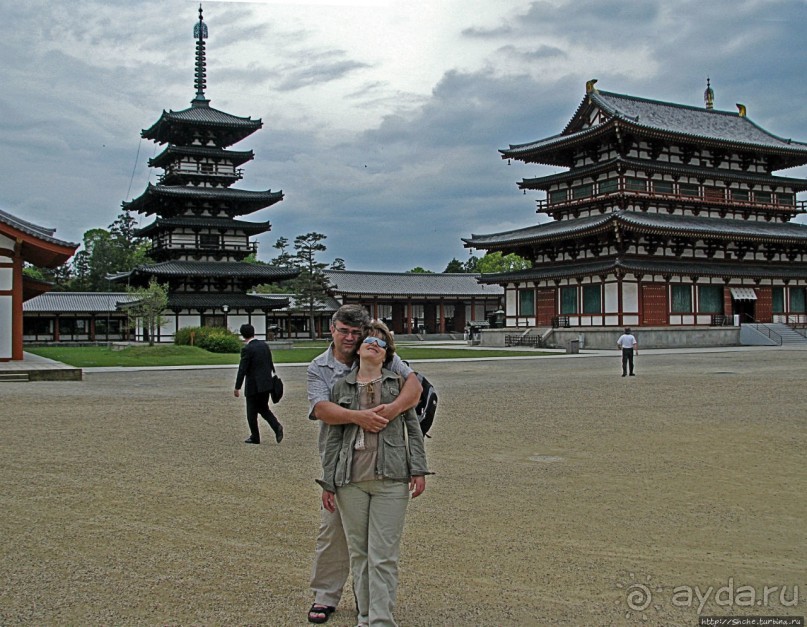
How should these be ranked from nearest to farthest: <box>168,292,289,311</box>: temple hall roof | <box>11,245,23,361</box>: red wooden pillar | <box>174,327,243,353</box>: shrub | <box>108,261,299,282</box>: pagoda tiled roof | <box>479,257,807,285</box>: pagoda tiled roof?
<box>11,245,23,361</box>: red wooden pillar → <box>479,257,807,285</box>: pagoda tiled roof → <box>174,327,243,353</box>: shrub → <box>108,261,299,282</box>: pagoda tiled roof → <box>168,292,289,311</box>: temple hall roof

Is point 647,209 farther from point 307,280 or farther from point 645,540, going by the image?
point 645,540

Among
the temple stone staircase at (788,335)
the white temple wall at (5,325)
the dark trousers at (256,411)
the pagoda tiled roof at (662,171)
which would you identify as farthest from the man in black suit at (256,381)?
the temple stone staircase at (788,335)

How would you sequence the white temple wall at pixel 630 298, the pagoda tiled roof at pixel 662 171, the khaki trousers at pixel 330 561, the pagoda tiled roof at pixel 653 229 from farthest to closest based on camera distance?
the pagoda tiled roof at pixel 662 171
the white temple wall at pixel 630 298
the pagoda tiled roof at pixel 653 229
the khaki trousers at pixel 330 561

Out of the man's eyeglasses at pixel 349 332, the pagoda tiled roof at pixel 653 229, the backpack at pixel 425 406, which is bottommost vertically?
the backpack at pixel 425 406

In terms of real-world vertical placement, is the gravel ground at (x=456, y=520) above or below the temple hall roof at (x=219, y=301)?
below

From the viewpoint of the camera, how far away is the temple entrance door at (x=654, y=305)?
39.5 metres

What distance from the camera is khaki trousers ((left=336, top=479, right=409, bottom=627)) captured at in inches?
Result: 162

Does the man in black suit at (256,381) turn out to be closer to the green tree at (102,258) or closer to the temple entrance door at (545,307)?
the temple entrance door at (545,307)

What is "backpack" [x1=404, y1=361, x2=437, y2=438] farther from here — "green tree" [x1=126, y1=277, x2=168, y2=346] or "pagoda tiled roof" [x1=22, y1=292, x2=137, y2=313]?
"pagoda tiled roof" [x1=22, y1=292, x2=137, y2=313]

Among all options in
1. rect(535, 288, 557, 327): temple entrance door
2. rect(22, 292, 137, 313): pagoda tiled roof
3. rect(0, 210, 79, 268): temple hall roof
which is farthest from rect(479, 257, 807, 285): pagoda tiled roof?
rect(22, 292, 137, 313): pagoda tiled roof

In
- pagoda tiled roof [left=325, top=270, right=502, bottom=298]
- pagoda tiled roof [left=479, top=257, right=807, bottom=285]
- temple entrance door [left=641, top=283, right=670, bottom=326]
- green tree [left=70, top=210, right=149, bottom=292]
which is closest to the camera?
pagoda tiled roof [left=479, top=257, right=807, bottom=285]

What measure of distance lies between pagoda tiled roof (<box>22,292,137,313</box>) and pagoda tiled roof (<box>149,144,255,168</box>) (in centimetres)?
934

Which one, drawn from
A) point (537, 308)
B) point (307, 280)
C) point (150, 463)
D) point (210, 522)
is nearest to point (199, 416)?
point (150, 463)

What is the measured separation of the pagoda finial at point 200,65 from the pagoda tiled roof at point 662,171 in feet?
74.9
